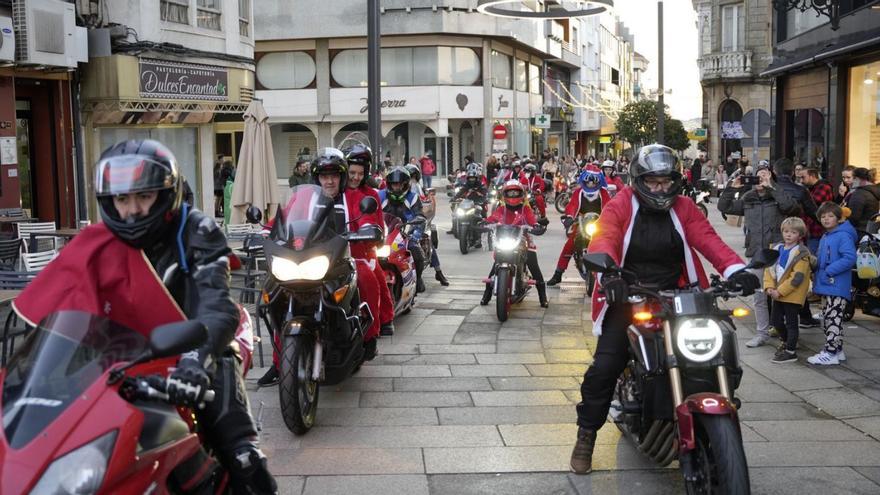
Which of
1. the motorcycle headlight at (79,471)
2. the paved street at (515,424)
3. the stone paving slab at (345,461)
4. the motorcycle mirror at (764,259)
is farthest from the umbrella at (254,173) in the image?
the motorcycle headlight at (79,471)

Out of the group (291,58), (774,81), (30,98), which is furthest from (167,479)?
(291,58)

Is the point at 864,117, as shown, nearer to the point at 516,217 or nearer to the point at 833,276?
the point at 516,217

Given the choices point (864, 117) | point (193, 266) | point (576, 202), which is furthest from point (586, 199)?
point (193, 266)

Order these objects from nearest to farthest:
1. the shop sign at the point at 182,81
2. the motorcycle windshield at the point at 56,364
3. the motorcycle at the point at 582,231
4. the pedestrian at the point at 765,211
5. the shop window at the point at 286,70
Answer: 1. the motorcycle windshield at the point at 56,364
2. the pedestrian at the point at 765,211
3. the motorcycle at the point at 582,231
4. the shop sign at the point at 182,81
5. the shop window at the point at 286,70

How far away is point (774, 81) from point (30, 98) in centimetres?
1506

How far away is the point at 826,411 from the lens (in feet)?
22.6

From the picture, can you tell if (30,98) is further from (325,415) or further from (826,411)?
(826,411)

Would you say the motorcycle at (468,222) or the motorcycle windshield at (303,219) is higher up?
the motorcycle windshield at (303,219)

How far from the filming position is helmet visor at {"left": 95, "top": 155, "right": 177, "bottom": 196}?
3523mm

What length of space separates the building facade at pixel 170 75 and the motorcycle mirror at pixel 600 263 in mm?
15928

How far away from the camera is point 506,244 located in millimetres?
11367

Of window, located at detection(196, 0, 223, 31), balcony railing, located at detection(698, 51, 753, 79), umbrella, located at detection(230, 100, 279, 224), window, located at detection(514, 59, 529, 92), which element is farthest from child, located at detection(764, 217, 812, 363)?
window, located at detection(514, 59, 529, 92)

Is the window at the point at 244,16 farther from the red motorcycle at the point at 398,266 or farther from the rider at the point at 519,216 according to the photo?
the red motorcycle at the point at 398,266

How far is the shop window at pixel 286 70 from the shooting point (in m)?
48.2
